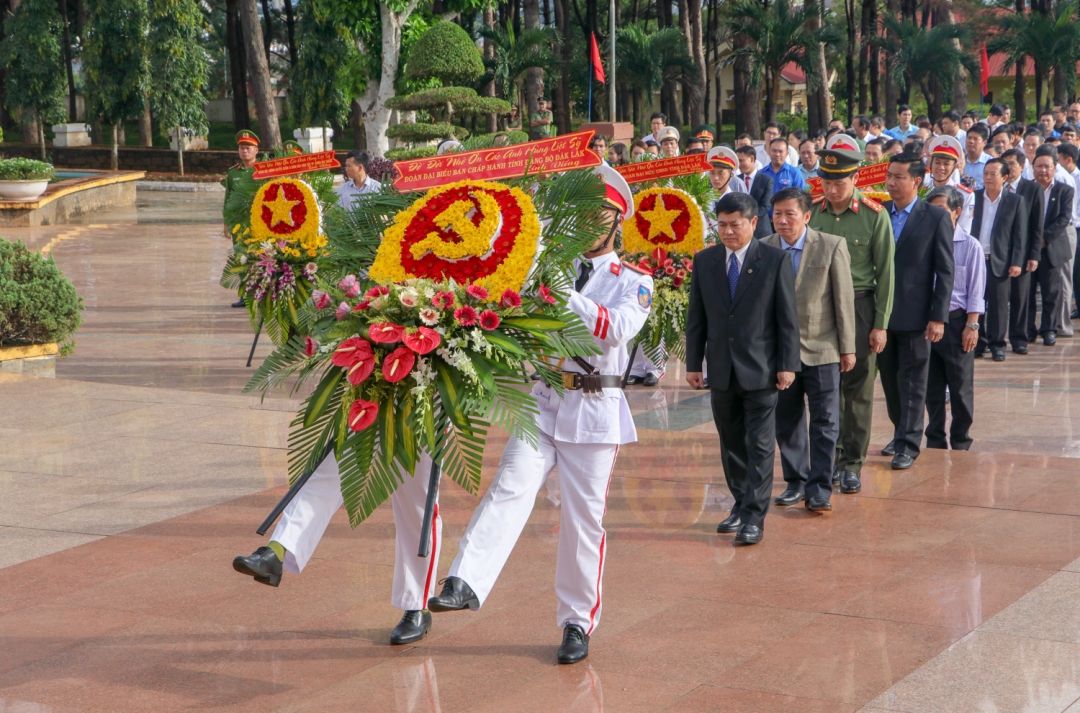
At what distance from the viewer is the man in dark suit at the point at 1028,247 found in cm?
1112

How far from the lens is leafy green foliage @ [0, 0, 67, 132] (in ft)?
133

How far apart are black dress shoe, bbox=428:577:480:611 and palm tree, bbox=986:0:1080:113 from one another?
32.8 metres

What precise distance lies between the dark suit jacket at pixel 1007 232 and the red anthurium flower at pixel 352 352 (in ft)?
27.2

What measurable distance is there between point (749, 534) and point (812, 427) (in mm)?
946

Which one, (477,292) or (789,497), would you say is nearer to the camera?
(477,292)

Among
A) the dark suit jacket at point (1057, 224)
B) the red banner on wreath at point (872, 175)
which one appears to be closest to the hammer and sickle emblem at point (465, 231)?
the red banner on wreath at point (872, 175)

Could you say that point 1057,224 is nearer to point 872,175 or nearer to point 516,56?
point 872,175

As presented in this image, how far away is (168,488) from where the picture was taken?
6.89 m

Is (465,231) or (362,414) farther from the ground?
(465,231)

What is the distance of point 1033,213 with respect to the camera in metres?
11.2

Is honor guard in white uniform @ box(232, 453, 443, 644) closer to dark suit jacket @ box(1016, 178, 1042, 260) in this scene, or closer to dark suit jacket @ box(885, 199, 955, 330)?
dark suit jacket @ box(885, 199, 955, 330)

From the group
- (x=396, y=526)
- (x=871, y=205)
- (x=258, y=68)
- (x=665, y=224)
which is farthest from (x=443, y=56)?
Result: (x=396, y=526)

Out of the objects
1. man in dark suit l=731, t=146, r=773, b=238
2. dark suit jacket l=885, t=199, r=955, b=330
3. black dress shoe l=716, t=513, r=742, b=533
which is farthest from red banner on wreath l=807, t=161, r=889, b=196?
man in dark suit l=731, t=146, r=773, b=238

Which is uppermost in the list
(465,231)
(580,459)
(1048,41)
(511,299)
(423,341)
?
(1048,41)
